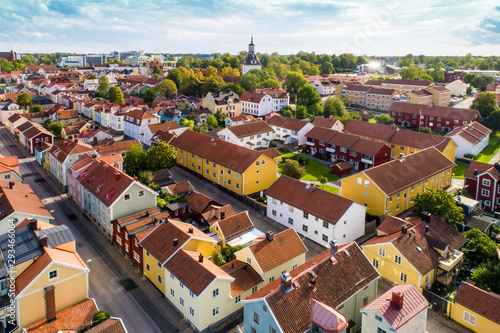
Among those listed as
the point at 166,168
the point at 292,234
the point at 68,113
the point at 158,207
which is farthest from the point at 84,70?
the point at 292,234

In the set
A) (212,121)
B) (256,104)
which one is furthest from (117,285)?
(256,104)

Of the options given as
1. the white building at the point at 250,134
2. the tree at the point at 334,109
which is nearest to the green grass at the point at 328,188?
the white building at the point at 250,134

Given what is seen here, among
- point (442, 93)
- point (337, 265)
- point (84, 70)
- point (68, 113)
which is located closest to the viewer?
point (337, 265)

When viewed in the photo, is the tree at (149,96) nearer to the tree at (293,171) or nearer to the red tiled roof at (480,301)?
the tree at (293,171)

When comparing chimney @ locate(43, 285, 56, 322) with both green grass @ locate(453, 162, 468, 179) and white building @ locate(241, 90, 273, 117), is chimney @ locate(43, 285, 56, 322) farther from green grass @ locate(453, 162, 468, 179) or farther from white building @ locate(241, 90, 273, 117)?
white building @ locate(241, 90, 273, 117)

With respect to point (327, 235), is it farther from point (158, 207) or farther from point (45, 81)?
point (45, 81)
